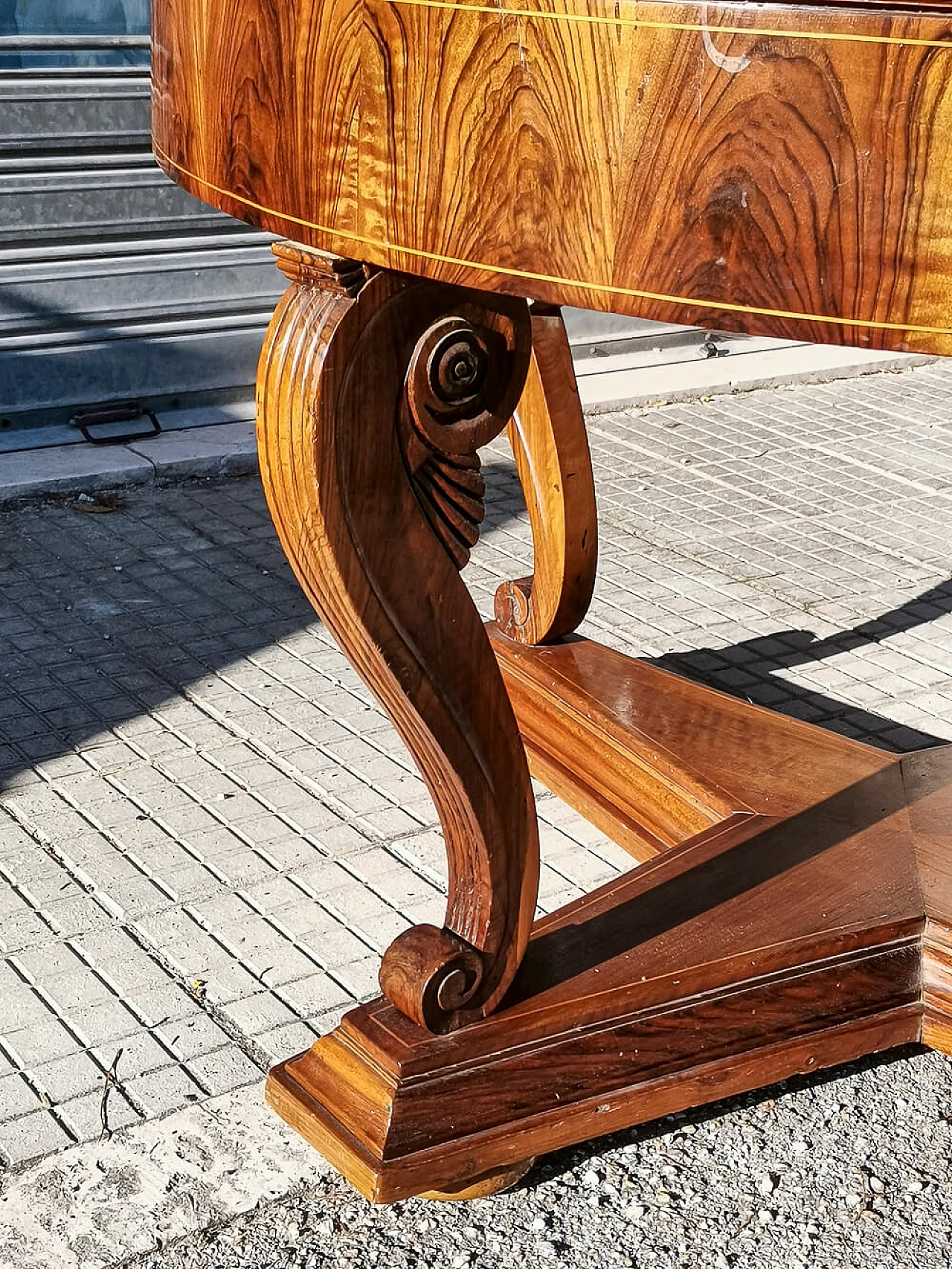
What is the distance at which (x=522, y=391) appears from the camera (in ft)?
5.98

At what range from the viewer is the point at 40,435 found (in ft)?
16.2

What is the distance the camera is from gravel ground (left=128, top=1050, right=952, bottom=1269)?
1822 millimetres

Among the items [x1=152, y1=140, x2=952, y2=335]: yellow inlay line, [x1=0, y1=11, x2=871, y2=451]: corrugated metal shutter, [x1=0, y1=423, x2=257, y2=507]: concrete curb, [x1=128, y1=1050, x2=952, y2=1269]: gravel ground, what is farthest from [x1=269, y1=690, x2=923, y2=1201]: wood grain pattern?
[x1=0, y1=11, x2=871, y2=451]: corrugated metal shutter

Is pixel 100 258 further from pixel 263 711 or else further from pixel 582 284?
pixel 582 284

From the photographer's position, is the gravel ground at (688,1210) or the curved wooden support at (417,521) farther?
the gravel ground at (688,1210)

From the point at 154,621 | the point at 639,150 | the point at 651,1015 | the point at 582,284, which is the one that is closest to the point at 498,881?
the point at 651,1015

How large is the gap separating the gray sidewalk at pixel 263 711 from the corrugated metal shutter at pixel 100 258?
66cm

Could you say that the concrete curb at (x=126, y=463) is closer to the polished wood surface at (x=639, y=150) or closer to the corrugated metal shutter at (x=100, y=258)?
the corrugated metal shutter at (x=100, y=258)

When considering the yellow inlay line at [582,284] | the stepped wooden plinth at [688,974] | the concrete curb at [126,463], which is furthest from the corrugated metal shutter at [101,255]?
the yellow inlay line at [582,284]

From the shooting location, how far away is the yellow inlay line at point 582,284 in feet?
3.93

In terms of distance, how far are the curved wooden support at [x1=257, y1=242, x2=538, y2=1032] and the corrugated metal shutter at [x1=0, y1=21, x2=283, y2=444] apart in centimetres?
354

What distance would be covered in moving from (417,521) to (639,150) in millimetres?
520

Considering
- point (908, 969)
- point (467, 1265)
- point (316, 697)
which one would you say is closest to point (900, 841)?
point (908, 969)

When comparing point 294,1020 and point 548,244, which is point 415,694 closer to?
point 548,244
